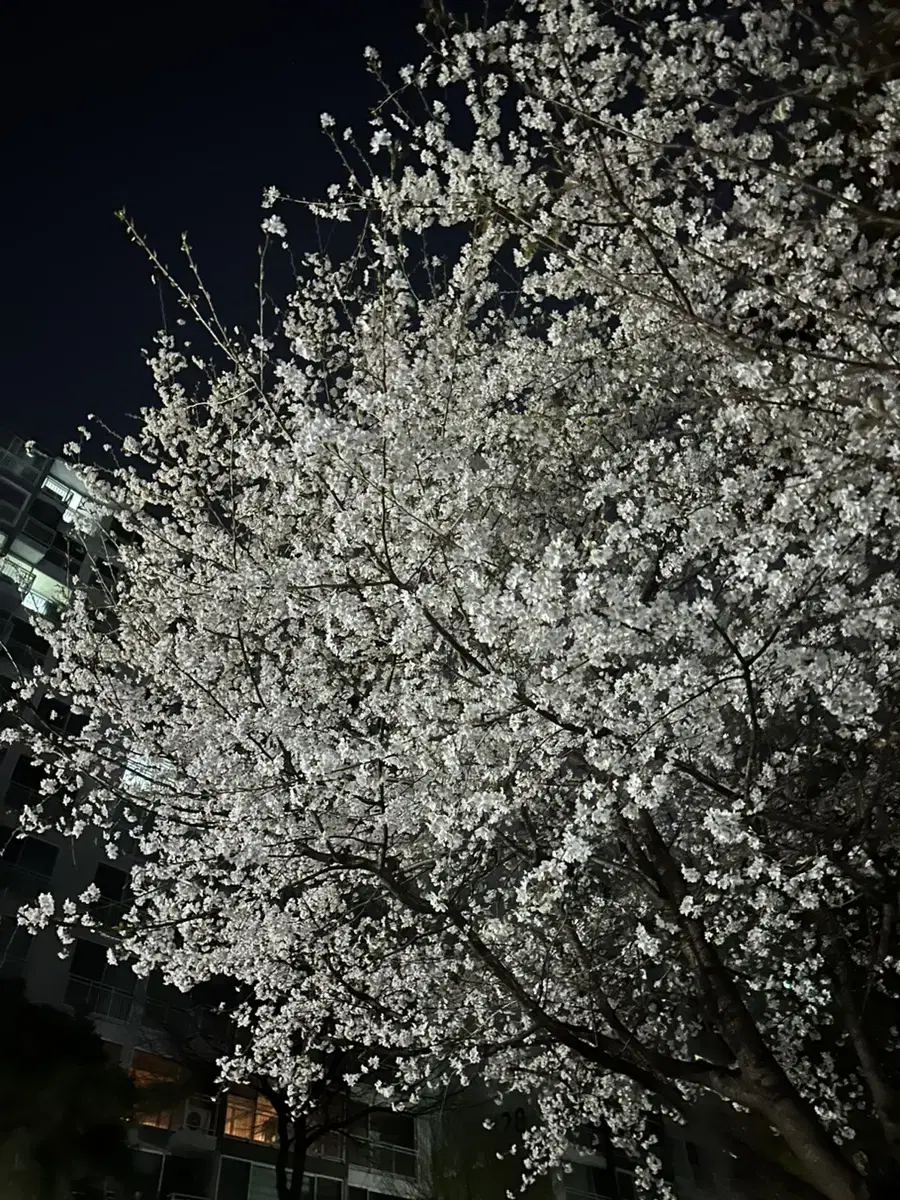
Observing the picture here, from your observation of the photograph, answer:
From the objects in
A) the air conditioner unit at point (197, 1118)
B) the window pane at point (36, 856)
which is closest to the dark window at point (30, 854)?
the window pane at point (36, 856)

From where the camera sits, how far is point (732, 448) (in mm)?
7379

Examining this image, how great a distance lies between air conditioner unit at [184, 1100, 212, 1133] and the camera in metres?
19.6

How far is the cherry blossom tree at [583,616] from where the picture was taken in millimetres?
5938

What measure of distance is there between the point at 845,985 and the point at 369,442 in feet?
22.2

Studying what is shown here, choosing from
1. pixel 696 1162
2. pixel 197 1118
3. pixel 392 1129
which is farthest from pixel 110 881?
pixel 696 1162

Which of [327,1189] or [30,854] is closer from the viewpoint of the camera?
[327,1189]

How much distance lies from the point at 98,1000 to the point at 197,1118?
370cm

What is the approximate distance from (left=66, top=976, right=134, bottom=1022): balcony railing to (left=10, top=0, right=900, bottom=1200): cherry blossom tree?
11353 mm

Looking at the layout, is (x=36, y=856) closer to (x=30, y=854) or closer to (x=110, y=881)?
(x=30, y=854)

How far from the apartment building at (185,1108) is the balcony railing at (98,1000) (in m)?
0.03

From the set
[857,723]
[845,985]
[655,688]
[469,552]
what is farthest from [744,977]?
[469,552]

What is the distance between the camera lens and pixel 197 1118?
65.1 ft

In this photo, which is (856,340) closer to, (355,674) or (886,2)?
(886,2)

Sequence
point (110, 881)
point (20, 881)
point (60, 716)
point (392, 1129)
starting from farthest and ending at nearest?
point (60, 716), point (392, 1129), point (110, 881), point (20, 881)
